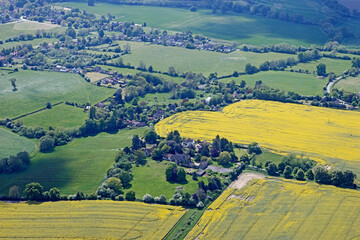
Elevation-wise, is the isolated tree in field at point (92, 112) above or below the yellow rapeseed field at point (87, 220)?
above

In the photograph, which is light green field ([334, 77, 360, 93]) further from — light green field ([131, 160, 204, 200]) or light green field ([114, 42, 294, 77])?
light green field ([131, 160, 204, 200])

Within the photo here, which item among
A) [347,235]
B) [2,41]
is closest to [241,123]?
[347,235]

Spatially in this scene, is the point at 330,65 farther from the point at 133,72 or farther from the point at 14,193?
the point at 14,193

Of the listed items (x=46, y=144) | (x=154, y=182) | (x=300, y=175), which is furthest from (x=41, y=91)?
(x=300, y=175)

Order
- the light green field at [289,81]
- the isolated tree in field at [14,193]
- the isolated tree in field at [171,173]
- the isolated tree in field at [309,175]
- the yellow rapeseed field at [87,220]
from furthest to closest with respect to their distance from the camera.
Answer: the light green field at [289,81] → the isolated tree in field at [171,173] → the isolated tree in field at [309,175] → the isolated tree in field at [14,193] → the yellow rapeseed field at [87,220]

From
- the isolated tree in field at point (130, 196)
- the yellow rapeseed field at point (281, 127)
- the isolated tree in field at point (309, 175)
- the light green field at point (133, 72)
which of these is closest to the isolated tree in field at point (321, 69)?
the yellow rapeseed field at point (281, 127)

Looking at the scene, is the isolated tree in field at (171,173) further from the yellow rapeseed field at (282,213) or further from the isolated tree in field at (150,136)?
the isolated tree in field at (150,136)

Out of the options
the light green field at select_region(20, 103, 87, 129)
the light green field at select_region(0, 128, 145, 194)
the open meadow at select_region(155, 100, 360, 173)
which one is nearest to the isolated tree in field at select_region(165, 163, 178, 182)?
the light green field at select_region(0, 128, 145, 194)
